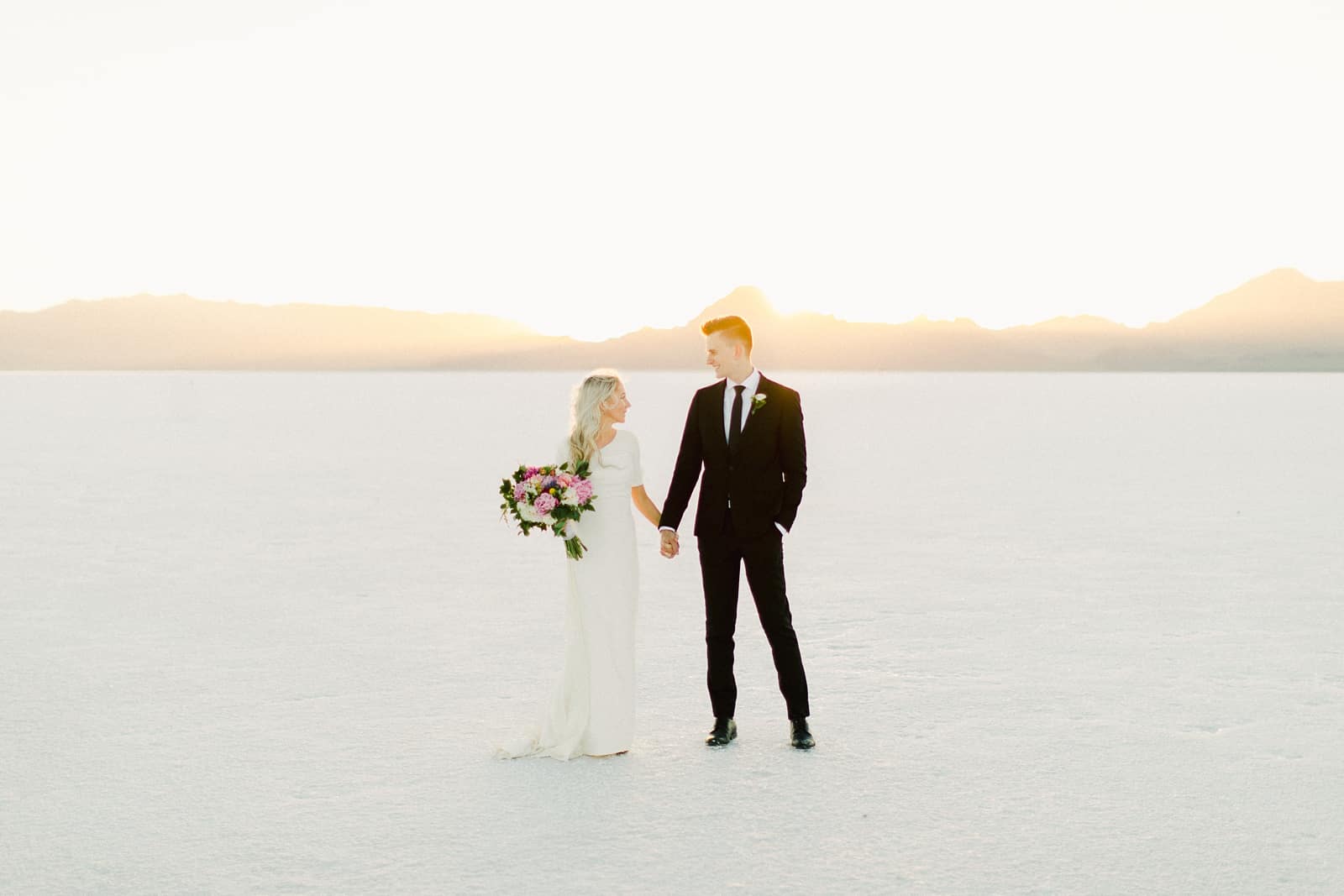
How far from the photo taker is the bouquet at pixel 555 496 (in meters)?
5.73

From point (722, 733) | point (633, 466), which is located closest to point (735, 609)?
point (722, 733)

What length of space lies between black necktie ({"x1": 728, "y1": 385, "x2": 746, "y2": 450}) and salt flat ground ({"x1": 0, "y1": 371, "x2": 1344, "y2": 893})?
1501 millimetres

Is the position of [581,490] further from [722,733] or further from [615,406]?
[722,733]

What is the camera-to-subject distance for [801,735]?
5941 mm

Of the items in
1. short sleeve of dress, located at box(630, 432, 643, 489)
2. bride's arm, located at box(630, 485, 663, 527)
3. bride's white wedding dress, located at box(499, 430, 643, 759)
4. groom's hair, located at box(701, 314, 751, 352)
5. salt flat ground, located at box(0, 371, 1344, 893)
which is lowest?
salt flat ground, located at box(0, 371, 1344, 893)

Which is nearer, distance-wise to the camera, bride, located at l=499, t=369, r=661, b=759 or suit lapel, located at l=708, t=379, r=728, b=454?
bride, located at l=499, t=369, r=661, b=759

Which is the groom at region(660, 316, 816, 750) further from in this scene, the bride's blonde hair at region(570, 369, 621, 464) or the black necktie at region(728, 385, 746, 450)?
the bride's blonde hair at region(570, 369, 621, 464)

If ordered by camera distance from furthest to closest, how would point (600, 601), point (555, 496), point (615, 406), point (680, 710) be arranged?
point (680, 710) → point (600, 601) → point (615, 406) → point (555, 496)

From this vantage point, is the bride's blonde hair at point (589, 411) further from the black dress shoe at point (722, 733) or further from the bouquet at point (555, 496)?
the black dress shoe at point (722, 733)

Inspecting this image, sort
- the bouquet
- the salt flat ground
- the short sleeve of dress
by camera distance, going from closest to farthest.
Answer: the salt flat ground < the bouquet < the short sleeve of dress

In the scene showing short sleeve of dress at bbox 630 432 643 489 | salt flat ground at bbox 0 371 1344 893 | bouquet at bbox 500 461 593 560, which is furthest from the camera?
short sleeve of dress at bbox 630 432 643 489

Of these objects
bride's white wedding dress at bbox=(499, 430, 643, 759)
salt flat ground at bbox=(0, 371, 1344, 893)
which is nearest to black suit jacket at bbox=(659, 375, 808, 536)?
bride's white wedding dress at bbox=(499, 430, 643, 759)

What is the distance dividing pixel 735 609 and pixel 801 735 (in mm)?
686

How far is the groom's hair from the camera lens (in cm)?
591
